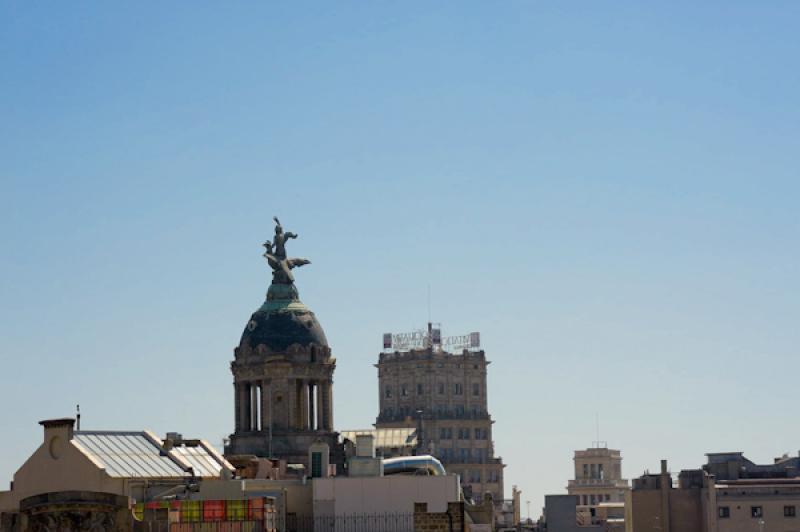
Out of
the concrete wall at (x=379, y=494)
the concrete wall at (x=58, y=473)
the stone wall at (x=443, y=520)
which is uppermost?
the concrete wall at (x=58, y=473)

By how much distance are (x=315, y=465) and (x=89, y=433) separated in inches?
670

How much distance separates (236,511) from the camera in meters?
106

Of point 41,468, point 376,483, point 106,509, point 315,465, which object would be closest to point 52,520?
point 106,509

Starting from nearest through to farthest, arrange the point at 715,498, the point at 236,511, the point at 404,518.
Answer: the point at 236,511 < the point at 404,518 < the point at 715,498

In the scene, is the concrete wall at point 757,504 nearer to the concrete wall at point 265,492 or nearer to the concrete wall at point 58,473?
the concrete wall at point 265,492

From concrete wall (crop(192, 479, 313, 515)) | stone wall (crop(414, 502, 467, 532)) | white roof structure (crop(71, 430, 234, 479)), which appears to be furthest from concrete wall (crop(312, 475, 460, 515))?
stone wall (crop(414, 502, 467, 532))

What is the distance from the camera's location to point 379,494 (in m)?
118

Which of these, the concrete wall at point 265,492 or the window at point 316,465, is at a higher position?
the window at point 316,465

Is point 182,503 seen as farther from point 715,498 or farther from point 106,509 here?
point 715,498

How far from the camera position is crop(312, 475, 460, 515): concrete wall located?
11762 cm

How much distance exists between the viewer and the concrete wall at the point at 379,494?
4631 inches

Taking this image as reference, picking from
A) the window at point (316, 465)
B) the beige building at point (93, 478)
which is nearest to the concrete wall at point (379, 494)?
the beige building at point (93, 478)

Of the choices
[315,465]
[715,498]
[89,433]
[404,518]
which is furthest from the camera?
[715,498]

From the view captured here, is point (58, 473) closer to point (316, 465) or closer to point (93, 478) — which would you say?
point (93, 478)
